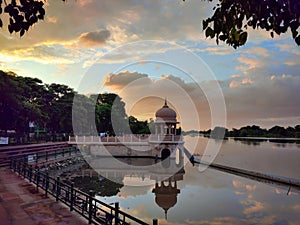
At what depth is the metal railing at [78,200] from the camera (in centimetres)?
725

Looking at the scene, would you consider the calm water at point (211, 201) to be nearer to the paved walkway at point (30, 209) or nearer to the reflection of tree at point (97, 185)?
the reflection of tree at point (97, 185)

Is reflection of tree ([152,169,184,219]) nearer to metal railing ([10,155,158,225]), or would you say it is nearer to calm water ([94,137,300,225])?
calm water ([94,137,300,225])

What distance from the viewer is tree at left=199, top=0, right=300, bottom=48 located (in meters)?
3.15

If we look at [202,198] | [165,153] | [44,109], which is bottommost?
[202,198]

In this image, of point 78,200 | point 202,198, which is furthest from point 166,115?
point 78,200

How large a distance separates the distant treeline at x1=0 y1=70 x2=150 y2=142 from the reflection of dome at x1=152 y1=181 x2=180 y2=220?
1630 centimetres

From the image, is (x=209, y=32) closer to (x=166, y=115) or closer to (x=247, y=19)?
(x=247, y=19)

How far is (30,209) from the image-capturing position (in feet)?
30.5

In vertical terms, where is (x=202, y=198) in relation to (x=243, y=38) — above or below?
below

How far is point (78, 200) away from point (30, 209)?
16.7 ft

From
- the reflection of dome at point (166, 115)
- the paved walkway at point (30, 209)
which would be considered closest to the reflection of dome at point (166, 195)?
the paved walkway at point (30, 209)

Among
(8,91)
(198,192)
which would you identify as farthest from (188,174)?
(8,91)

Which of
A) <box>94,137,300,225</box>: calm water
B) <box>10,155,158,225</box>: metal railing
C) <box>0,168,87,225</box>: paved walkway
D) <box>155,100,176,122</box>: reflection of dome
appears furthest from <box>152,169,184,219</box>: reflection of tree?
<box>155,100,176,122</box>: reflection of dome

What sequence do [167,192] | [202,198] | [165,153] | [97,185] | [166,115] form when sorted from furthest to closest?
[165,153], [166,115], [97,185], [167,192], [202,198]
